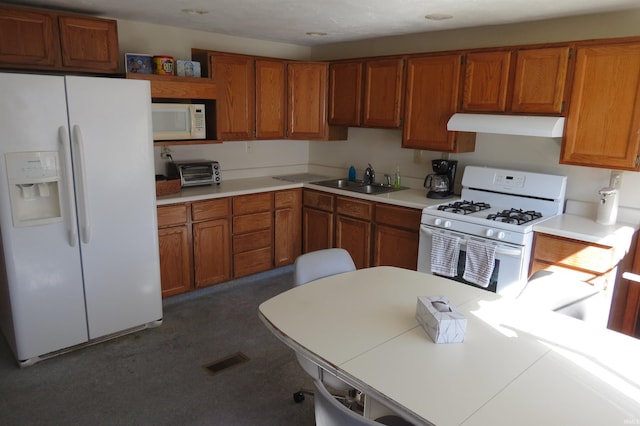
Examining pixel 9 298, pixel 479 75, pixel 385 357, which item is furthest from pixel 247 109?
pixel 385 357

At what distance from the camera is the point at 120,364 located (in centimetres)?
282

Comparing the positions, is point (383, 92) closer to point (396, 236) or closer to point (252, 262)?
point (396, 236)

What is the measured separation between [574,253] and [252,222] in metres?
2.56

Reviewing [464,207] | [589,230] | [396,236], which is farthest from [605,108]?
[396,236]

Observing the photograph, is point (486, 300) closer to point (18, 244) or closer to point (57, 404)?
point (57, 404)

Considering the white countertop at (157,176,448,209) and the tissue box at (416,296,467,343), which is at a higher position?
the white countertop at (157,176,448,209)

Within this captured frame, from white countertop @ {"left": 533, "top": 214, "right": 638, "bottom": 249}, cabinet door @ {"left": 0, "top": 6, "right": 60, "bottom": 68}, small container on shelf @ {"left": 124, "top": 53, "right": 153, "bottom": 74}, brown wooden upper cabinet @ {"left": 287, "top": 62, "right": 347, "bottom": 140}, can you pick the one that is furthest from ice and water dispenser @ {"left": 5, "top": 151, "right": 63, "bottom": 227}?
white countertop @ {"left": 533, "top": 214, "right": 638, "bottom": 249}

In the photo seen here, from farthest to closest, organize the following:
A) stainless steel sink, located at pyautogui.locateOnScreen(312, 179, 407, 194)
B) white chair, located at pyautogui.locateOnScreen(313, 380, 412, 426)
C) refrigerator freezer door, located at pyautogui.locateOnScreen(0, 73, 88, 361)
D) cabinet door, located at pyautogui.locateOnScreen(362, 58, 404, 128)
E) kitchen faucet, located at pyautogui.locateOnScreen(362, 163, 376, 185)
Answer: kitchen faucet, located at pyautogui.locateOnScreen(362, 163, 376, 185) → stainless steel sink, located at pyautogui.locateOnScreen(312, 179, 407, 194) → cabinet door, located at pyautogui.locateOnScreen(362, 58, 404, 128) → refrigerator freezer door, located at pyautogui.locateOnScreen(0, 73, 88, 361) → white chair, located at pyautogui.locateOnScreen(313, 380, 412, 426)

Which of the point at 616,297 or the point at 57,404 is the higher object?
the point at 616,297

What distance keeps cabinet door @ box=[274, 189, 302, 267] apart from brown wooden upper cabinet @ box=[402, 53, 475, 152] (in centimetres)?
123

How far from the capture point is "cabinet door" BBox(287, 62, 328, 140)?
4348mm

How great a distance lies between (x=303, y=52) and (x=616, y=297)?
12.0 ft

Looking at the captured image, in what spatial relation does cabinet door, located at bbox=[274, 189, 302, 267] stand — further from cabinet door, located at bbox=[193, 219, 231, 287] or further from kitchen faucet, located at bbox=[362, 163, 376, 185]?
kitchen faucet, located at bbox=[362, 163, 376, 185]

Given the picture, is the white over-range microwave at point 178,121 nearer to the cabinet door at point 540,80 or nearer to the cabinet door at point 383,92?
the cabinet door at point 383,92
